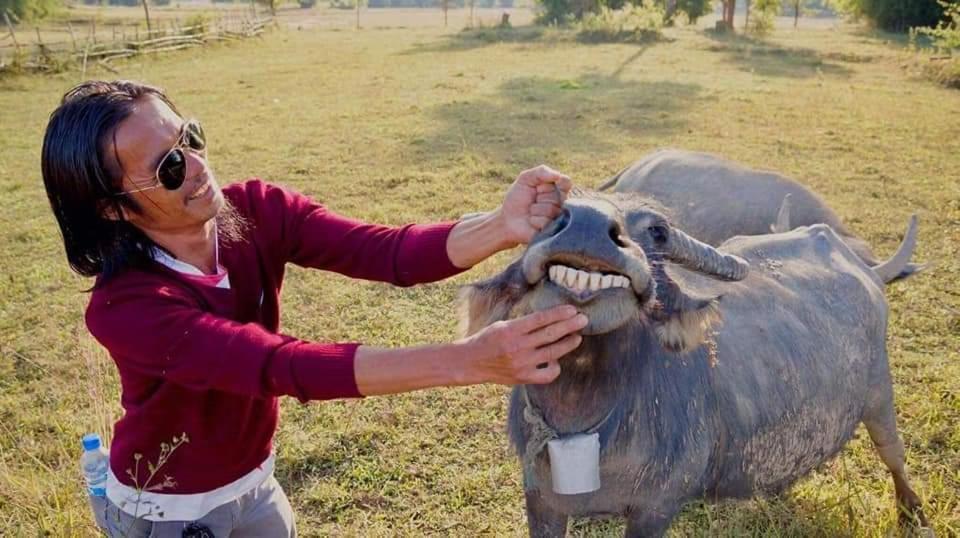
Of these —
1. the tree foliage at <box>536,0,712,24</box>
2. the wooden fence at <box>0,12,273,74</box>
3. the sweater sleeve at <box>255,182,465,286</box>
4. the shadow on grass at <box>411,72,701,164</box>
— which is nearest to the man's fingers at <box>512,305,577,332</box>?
the sweater sleeve at <box>255,182,465,286</box>

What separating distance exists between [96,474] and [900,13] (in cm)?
3180

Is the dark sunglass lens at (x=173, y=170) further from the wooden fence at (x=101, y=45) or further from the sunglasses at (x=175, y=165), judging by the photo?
the wooden fence at (x=101, y=45)

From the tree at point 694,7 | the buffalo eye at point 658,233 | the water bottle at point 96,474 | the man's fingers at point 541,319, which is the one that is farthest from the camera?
the tree at point 694,7

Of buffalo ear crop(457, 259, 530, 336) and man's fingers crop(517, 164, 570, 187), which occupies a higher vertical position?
man's fingers crop(517, 164, 570, 187)

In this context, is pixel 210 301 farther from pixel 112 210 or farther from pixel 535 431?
pixel 535 431

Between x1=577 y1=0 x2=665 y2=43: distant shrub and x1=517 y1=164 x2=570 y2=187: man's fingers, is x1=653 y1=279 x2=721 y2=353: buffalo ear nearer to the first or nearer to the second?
x1=517 y1=164 x2=570 y2=187: man's fingers

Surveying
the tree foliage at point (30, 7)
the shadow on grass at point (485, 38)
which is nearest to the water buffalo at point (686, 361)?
the shadow on grass at point (485, 38)

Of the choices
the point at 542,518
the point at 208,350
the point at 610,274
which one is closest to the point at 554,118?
the point at 542,518

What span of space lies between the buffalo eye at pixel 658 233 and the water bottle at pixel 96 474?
5.53 ft

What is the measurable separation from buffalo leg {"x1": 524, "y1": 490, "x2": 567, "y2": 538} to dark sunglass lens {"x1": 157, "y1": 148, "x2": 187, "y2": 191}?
1276mm

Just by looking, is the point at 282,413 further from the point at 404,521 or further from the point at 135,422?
A: the point at 135,422

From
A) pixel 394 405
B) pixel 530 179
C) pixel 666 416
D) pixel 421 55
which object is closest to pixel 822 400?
pixel 666 416

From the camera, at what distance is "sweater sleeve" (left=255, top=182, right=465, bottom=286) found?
2197 millimetres

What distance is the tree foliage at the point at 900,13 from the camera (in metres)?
26.3
